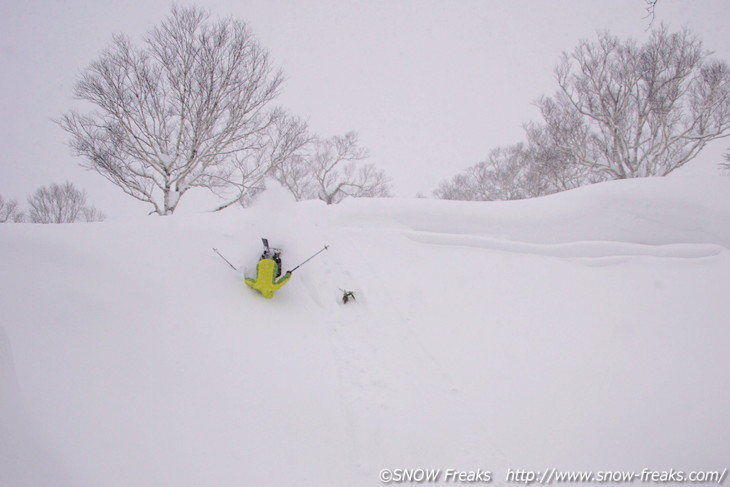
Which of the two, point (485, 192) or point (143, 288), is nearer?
point (143, 288)

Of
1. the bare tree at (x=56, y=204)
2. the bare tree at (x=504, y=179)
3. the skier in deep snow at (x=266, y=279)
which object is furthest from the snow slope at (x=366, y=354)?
the bare tree at (x=56, y=204)

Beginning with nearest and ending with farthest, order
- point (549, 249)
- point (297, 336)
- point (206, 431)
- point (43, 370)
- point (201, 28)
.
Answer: point (43, 370) < point (206, 431) < point (297, 336) < point (549, 249) < point (201, 28)

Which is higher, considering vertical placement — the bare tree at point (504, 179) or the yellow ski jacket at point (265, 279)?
the bare tree at point (504, 179)

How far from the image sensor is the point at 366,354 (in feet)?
12.8

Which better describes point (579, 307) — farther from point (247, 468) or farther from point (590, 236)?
point (247, 468)

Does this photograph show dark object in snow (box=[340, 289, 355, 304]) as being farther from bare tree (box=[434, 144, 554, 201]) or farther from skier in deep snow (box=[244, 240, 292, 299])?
bare tree (box=[434, 144, 554, 201])

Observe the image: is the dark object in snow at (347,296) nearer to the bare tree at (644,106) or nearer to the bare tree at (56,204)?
the bare tree at (644,106)

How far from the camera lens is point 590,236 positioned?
227 inches

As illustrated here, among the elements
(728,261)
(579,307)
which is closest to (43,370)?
(579,307)

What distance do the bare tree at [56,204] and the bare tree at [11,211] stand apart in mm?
1575

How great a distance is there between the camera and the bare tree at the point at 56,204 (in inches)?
709

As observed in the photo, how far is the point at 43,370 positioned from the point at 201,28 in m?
11.1

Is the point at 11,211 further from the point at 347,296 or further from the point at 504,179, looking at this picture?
Answer: the point at 504,179

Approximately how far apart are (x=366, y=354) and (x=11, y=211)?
28.2 m
